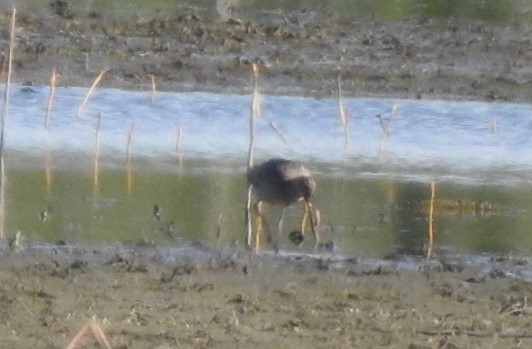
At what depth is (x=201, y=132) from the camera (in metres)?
16.8

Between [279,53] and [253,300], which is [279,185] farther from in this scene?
[279,53]

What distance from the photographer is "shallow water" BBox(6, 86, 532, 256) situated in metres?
11.5

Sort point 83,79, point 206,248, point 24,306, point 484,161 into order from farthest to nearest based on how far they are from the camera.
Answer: point 83,79
point 484,161
point 206,248
point 24,306

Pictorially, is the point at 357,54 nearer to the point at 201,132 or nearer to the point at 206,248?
the point at 201,132

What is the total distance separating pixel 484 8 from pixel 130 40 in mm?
6266

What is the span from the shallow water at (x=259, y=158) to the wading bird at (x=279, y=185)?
7.8 inches

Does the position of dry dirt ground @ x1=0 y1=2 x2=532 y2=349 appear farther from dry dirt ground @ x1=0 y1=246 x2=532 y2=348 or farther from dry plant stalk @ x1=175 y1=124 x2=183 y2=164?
dry plant stalk @ x1=175 y1=124 x2=183 y2=164

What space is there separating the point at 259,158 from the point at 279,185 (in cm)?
381

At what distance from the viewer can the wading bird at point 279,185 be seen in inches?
456

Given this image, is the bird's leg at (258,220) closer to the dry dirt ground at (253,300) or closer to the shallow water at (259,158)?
the shallow water at (259,158)

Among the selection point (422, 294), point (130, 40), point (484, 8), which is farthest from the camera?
point (484, 8)

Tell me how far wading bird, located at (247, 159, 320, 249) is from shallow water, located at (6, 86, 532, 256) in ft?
0.65

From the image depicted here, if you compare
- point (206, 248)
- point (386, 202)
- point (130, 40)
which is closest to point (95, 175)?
point (386, 202)

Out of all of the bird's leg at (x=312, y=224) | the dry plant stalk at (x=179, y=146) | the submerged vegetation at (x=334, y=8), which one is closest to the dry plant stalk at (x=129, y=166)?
the dry plant stalk at (x=179, y=146)
